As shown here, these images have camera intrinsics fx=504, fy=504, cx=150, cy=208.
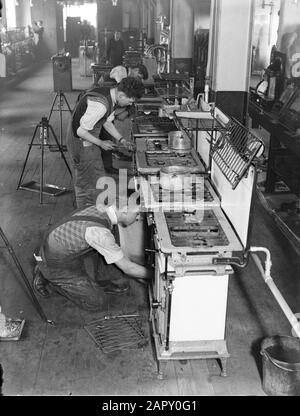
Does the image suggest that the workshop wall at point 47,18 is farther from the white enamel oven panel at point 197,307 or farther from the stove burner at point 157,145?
the white enamel oven panel at point 197,307

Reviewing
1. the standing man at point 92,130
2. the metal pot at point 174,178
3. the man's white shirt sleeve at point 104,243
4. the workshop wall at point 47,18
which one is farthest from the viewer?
the workshop wall at point 47,18

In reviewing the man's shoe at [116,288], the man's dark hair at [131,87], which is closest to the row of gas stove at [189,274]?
the man's shoe at [116,288]

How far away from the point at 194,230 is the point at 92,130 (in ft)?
6.48

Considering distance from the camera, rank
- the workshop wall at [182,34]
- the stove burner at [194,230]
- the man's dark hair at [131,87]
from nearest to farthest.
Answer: the stove burner at [194,230] → the man's dark hair at [131,87] → the workshop wall at [182,34]

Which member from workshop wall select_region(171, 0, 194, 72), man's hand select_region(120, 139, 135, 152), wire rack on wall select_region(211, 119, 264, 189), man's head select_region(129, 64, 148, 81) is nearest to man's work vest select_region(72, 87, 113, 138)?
man's hand select_region(120, 139, 135, 152)

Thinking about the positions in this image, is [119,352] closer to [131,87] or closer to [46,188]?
[131,87]

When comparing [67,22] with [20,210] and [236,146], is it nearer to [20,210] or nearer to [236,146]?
[20,210]

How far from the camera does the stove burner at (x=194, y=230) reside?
2639 mm

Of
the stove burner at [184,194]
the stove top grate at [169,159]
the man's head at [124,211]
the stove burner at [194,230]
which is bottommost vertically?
the man's head at [124,211]

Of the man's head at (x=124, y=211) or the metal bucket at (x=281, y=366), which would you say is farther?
the man's head at (x=124, y=211)

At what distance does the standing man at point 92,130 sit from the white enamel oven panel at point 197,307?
1.96 metres

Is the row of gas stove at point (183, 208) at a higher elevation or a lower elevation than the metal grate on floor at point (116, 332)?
higher

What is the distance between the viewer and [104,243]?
9.74 feet

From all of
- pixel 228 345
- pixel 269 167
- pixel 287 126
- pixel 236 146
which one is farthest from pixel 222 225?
pixel 269 167
